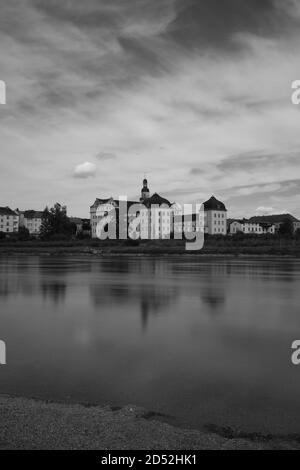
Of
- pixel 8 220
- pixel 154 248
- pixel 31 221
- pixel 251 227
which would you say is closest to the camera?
pixel 154 248

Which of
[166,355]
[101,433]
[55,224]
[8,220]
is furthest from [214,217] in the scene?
[101,433]

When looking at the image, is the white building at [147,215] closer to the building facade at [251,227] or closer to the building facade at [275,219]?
the building facade at [251,227]

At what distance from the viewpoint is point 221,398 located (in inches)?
290

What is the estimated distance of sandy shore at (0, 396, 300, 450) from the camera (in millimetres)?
5426

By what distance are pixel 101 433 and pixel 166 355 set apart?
4535mm

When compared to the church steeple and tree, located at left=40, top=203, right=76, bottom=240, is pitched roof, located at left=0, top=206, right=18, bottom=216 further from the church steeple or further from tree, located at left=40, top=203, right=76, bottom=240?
the church steeple

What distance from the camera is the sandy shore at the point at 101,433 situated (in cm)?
543

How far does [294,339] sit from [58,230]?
11335 cm

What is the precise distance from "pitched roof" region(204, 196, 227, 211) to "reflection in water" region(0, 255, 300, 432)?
116107mm

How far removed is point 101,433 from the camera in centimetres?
573

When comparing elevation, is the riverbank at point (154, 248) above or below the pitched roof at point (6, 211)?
below

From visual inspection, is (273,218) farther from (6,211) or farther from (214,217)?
(6,211)

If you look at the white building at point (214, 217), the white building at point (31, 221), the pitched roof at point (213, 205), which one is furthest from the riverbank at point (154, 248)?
the white building at point (31, 221)

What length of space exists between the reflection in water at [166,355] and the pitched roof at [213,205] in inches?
4571
